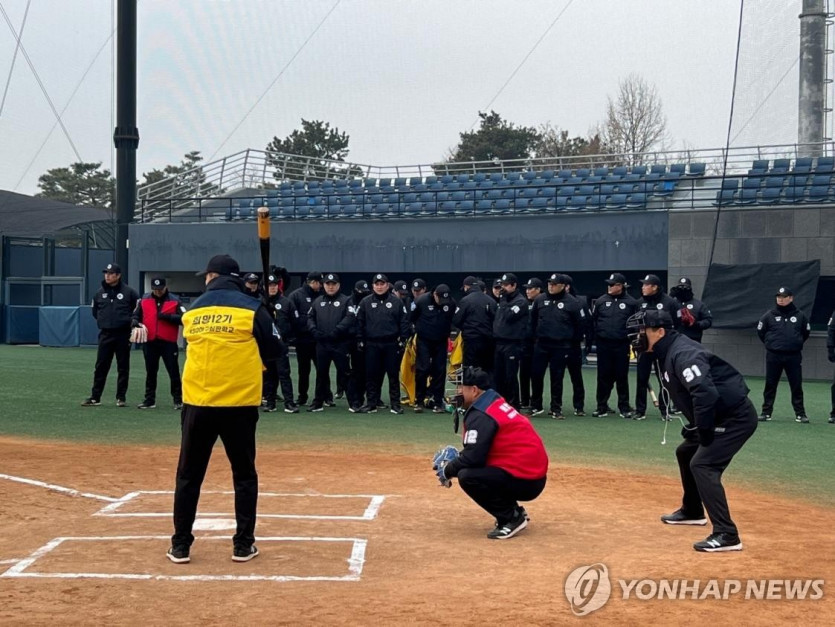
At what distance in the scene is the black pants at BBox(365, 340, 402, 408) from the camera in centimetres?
1562

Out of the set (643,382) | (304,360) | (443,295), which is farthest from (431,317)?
(643,382)

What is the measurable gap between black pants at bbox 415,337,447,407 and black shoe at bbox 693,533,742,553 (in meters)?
8.80

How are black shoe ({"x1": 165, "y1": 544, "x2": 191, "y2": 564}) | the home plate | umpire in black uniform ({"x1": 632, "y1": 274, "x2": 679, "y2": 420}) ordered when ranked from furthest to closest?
umpire in black uniform ({"x1": 632, "y1": 274, "x2": 679, "y2": 420}), the home plate, black shoe ({"x1": 165, "y1": 544, "x2": 191, "y2": 564})

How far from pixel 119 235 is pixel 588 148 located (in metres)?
35.1

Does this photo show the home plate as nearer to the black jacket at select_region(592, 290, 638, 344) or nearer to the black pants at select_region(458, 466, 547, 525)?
the black pants at select_region(458, 466, 547, 525)

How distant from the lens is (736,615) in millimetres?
5707

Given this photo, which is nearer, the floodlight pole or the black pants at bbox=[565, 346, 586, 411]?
the black pants at bbox=[565, 346, 586, 411]

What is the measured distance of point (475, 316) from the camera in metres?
15.6

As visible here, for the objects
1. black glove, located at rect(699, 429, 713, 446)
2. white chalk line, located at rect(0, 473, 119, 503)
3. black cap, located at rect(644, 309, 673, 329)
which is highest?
black cap, located at rect(644, 309, 673, 329)

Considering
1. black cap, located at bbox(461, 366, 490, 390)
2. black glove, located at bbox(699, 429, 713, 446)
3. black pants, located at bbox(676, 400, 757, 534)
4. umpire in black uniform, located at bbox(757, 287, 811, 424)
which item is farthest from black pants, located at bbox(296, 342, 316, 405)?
black glove, located at bbox(699, 429, 713, 446)

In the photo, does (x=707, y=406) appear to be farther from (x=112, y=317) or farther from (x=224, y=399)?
(x=112, y=317)

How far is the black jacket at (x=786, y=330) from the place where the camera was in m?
15.4

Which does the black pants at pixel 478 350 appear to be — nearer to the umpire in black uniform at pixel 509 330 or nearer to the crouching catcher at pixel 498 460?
the umpire in black uniform at pixel 509 330

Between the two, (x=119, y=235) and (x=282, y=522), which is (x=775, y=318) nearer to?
(x=282, y=522)
